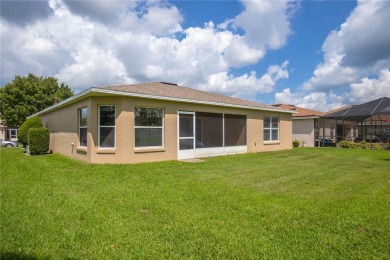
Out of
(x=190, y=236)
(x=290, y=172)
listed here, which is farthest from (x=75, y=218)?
(x=290, y=172)

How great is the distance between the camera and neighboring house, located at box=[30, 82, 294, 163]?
10406 mm

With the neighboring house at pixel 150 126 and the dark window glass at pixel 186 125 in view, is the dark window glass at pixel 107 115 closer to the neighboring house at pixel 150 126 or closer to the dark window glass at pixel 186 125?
the neighboring house at pixel 150 126

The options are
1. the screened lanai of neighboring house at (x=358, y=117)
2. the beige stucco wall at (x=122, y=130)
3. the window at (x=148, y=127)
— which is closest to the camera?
the beige stucco wall at (x=122, y=130)

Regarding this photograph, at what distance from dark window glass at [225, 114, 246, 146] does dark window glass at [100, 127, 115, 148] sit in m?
6.73

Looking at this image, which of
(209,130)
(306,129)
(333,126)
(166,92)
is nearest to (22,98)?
(166,92)

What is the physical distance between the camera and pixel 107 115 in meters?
10.6

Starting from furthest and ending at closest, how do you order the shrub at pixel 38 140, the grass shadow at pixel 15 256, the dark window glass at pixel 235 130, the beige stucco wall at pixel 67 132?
1. the shrub at pixel 38 140
2. the dark window glass at pixel 235 130
3. the beige stucco wall at pixel 67 132
4. the grass shadow at pixel 15 256

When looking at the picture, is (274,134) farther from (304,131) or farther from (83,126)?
(83,126)

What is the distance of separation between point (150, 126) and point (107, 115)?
1.90 metres

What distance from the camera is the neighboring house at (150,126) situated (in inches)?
410

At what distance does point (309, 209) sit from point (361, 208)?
1.04 m

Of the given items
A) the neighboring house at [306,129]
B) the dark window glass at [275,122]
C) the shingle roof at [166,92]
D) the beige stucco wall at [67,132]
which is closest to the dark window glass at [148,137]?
the shingle roof at [166,92]

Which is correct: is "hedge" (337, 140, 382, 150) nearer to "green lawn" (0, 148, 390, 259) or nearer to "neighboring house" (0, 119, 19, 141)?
"green lawn" (0, 148, 390, 259)

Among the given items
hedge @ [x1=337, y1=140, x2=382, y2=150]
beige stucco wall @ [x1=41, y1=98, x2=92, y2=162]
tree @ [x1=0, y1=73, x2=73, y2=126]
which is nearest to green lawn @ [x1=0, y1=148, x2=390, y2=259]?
beige stucco wall @ [x1=41, y1=98, x2=92, y2=162]
